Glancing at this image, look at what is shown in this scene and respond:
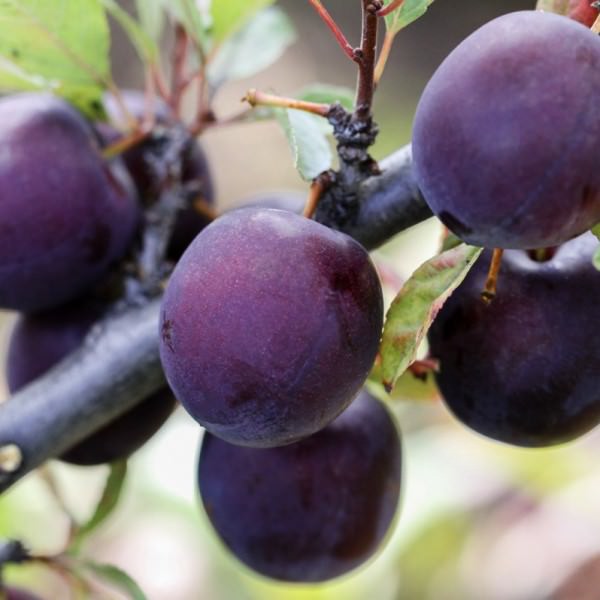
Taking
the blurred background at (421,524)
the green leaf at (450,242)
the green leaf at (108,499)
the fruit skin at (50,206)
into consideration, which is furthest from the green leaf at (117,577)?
the blurred background at (421,524)

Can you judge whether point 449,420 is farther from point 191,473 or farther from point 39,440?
point 39,440

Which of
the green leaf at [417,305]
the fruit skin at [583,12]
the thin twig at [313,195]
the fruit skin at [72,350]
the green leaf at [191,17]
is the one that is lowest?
the fruit skin at [72,350]

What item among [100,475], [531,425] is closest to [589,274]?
[531,425]

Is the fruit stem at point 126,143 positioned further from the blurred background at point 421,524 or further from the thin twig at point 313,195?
the blurred background at point 421,524

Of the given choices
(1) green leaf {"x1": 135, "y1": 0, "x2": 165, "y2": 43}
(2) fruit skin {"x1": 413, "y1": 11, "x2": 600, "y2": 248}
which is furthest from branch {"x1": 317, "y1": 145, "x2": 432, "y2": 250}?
(1) green leaf {"x1": 135, "y1": 0, "x2": 165, "y2": 43}

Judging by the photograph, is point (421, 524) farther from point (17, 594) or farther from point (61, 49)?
point (61, 49)

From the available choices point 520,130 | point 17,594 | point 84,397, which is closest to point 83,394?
point 84,397
